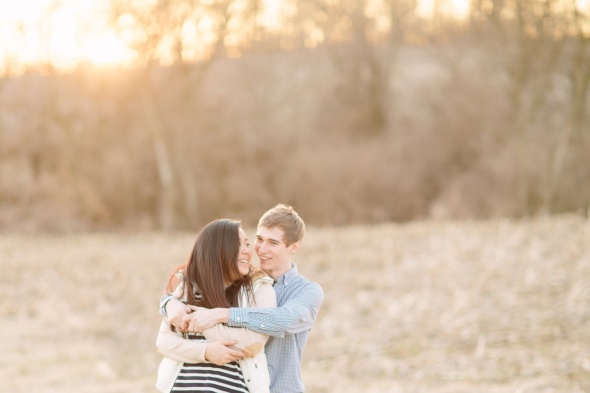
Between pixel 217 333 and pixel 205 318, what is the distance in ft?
0.29

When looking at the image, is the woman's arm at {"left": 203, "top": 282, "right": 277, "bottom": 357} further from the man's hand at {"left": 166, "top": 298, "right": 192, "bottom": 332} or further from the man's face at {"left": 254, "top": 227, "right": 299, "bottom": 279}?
the man's face at {"left": 254, "top": 227, "right": 299, "bottom": 279}

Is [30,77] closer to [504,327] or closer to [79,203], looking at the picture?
[79,203]

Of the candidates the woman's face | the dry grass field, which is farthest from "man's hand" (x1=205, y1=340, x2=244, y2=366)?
the dry grass field

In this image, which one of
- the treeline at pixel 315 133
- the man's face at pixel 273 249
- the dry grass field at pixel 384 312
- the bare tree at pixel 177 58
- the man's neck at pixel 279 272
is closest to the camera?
the man's face at pixel 273 249

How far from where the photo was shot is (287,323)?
3.62 meters

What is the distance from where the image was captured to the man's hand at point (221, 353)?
349 cm

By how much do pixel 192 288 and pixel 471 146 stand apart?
2322 centimetres

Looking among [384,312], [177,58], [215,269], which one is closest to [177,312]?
[215,269]

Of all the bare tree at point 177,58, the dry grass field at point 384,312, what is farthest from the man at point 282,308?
the bare tree at point 177,58

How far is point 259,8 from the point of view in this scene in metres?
23.0

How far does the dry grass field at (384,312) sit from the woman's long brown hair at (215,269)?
16.0 feet

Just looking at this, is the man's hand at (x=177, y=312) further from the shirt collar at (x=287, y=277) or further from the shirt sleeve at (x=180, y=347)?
the shirt collar at (x=287, y=277)

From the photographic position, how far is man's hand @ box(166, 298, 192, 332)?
3566mm

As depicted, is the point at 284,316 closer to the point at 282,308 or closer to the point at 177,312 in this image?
the point at 282,308
